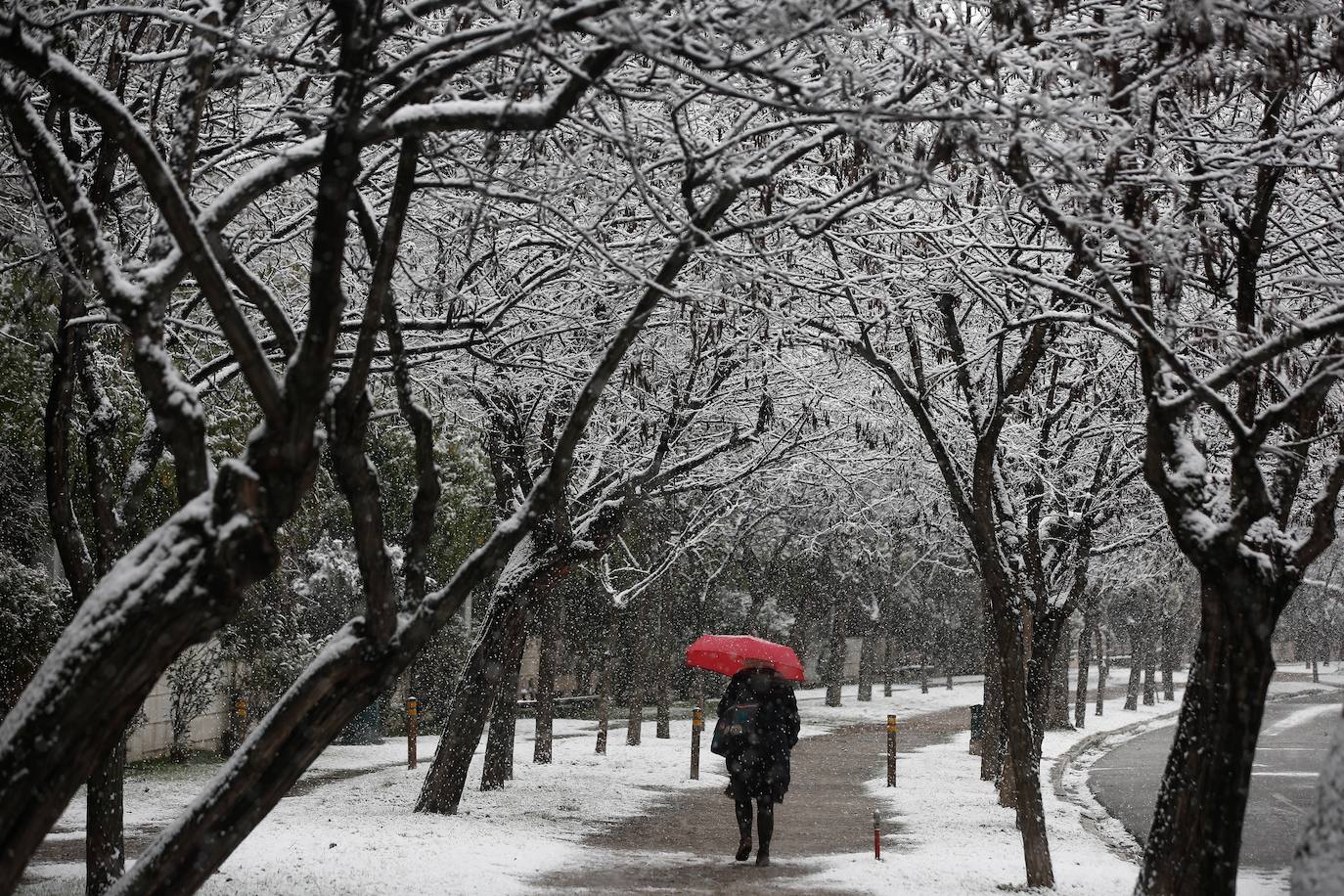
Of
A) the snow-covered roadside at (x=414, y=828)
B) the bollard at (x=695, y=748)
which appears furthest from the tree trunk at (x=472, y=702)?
the bollard at (x=695, y=748)

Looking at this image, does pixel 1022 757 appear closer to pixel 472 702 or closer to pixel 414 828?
pixel 414 828

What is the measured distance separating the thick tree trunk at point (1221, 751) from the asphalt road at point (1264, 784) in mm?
1816

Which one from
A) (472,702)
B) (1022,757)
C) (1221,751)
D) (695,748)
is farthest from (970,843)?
(1221,751)

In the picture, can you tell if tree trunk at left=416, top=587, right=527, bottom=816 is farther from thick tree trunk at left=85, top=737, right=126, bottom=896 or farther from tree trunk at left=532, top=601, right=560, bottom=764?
tree trunk at left=532, top=601, right=560, bottom=764

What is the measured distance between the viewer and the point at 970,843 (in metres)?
12.9

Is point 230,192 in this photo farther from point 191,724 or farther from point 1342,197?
point 191,724

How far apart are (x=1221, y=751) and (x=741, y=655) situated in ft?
19.5

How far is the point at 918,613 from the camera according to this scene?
1871 inches

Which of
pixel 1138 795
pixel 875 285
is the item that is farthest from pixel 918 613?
pixel 875 285

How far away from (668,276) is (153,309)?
2542mm

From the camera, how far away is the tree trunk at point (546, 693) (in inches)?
773

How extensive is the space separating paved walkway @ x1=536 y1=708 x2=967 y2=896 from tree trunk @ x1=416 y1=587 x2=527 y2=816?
1620mm

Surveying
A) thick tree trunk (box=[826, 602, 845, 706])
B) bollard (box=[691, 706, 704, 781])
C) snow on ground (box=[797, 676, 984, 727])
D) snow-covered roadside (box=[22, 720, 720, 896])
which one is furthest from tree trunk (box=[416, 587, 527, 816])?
thick tree trunk (box=[826, 602, 845, 706])

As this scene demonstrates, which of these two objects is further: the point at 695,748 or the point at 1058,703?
the point at 1058,703
